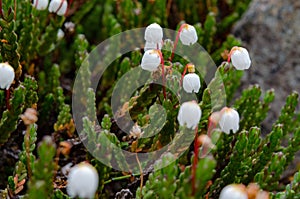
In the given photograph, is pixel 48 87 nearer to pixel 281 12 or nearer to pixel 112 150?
pixel 112 150

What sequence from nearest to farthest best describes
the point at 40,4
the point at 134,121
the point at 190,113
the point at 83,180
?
the point at 83,180 → the point at 190,113 → the point at 134,121 → the point at 40,4

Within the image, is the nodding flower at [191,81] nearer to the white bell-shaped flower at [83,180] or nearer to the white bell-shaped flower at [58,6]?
the white bell-shaped flower at [83,180]

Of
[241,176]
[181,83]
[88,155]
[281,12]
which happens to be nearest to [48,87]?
[88,155]

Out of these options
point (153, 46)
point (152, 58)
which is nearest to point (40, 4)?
point (153, 46)

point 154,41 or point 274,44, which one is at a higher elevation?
point 274,44

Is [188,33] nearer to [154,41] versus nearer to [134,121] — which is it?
[154,41]

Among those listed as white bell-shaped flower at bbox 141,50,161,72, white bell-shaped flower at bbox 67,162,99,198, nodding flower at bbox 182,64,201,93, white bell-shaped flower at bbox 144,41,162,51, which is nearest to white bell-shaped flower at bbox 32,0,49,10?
white bell-shaped flower at bbox 144,41,162,51

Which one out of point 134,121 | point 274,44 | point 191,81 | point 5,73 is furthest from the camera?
point 274,44

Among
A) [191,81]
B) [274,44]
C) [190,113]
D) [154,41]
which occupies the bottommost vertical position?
[190,113]
